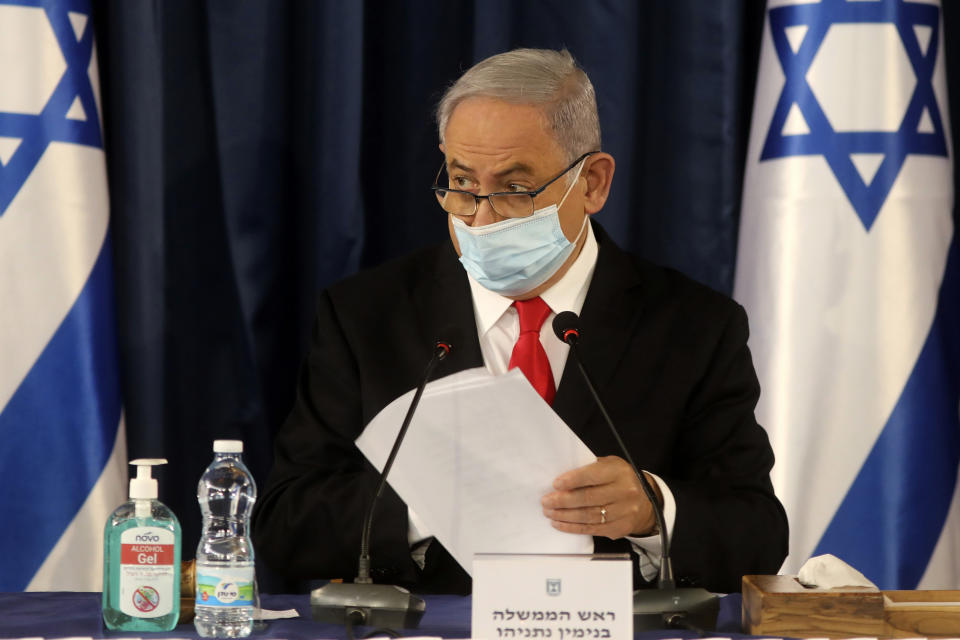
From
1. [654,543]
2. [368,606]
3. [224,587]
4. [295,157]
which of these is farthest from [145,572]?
[295,157]

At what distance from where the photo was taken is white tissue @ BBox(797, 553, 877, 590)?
1.46 metres

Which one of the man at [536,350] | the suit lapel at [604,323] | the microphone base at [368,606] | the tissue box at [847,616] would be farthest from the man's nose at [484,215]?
A: the tissue box at [847,616]

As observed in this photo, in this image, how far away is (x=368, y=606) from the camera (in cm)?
143

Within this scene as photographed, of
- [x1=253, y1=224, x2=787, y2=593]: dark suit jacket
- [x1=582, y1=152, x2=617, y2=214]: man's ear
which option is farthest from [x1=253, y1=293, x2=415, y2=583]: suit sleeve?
[x1=582, y1=152, x2=617, y2=214]: man's ear

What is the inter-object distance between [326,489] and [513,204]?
0.59 metres

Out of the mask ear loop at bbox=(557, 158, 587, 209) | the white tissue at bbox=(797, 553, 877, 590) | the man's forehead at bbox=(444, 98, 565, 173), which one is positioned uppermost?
the man's forehead at bbox=(444, 98, 565, 173)

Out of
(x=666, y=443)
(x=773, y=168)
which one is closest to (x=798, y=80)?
(x=773, y=168)

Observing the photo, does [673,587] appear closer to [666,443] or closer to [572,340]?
[572,340]

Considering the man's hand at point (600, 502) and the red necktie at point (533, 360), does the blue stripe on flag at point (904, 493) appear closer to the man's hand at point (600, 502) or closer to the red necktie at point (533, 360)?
the red necktie at point (533, 360)

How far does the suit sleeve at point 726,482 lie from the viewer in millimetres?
1810

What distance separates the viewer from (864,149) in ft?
8.30

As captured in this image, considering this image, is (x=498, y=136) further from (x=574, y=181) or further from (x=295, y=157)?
(x=295, y=157)

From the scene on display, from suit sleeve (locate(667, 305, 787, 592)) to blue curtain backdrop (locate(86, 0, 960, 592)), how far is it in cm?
85

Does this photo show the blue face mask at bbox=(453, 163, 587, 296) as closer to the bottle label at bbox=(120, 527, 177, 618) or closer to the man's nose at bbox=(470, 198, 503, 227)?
the man's nose at bbox=(470, 198, 503, 227)
